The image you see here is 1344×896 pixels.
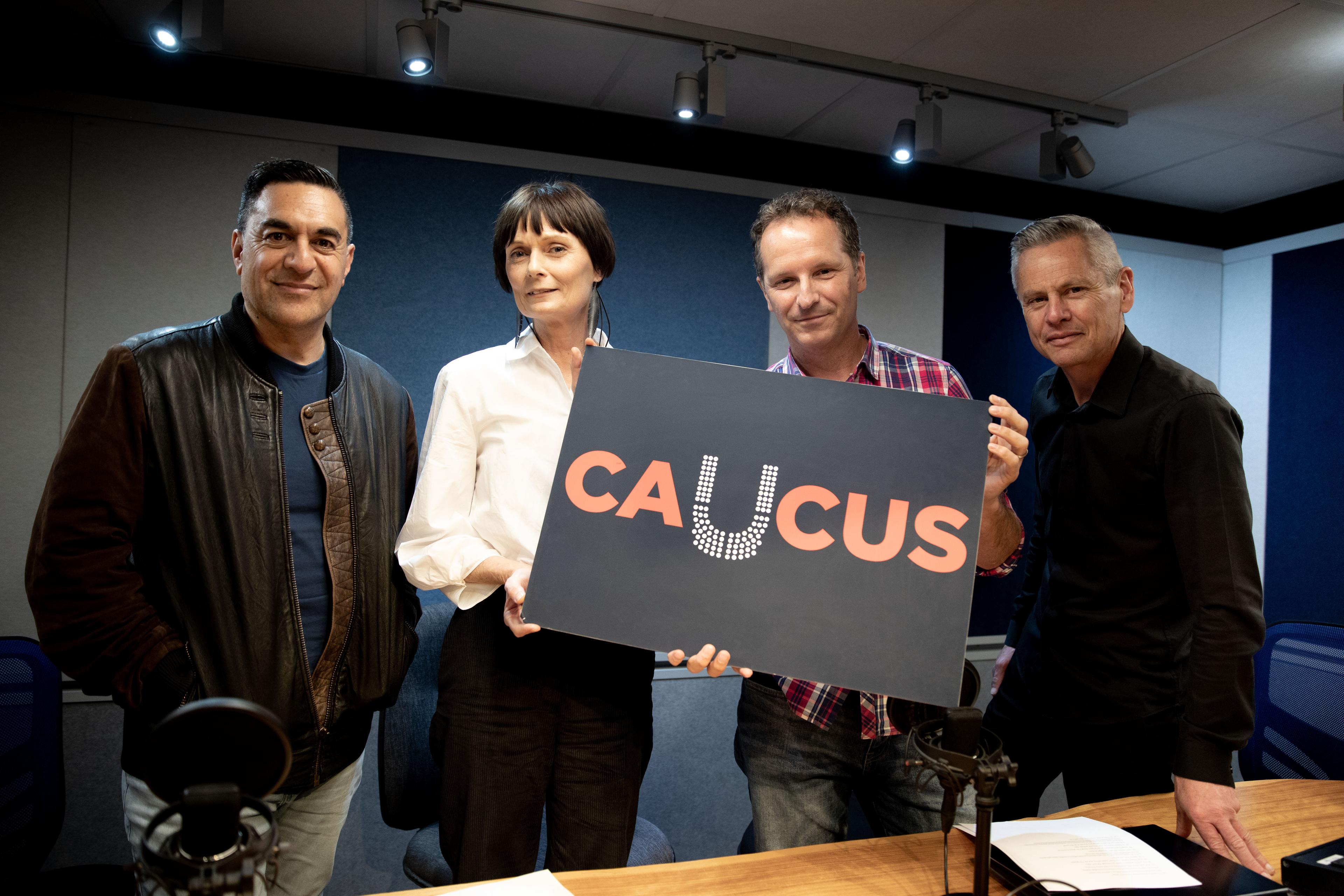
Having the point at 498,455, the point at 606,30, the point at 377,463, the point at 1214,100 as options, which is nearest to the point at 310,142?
the point at 606,30

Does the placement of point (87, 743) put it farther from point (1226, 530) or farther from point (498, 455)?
point (1226, 530)

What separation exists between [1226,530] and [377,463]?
175 centimetres

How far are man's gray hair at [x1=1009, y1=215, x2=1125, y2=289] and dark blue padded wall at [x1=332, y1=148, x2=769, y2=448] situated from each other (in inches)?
66.9

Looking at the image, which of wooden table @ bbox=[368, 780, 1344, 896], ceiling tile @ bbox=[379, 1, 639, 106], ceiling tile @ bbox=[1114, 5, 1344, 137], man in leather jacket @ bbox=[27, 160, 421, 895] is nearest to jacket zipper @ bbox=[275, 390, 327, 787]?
man in leather jacket @ bbox=[27, 160, 421, 895]

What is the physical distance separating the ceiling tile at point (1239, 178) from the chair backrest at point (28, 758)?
4.97 metres

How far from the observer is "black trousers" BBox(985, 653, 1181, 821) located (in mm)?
1745

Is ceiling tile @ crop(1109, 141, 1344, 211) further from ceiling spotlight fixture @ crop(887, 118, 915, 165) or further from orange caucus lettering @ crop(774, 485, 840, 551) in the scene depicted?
orange caucus lettering @ crop(774, 485, 840, 551)

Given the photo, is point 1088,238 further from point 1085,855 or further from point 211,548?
point 211,548

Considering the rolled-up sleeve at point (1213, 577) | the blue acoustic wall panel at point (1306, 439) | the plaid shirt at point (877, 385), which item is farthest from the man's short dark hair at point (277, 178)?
the blue acoustic wall panel at point (1306, 439)

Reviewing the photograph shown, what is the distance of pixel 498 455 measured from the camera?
1492 mm

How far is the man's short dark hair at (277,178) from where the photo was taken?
159 cm

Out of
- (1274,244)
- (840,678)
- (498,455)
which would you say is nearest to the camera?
(840,678)

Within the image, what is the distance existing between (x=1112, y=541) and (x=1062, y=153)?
Answer: 2112 mm

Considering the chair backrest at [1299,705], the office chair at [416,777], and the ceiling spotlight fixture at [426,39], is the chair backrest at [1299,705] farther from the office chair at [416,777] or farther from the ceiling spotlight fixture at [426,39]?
the ceiling spotlight fixture at [426,39]
